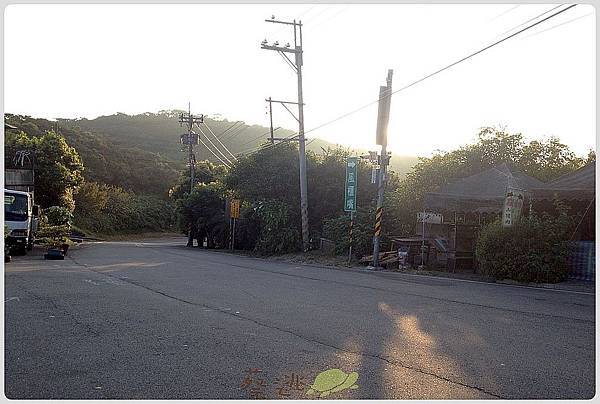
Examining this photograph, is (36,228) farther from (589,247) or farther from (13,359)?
(13,359)

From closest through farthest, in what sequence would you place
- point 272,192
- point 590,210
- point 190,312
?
point 190,312 → point 590,210 → point 272,192

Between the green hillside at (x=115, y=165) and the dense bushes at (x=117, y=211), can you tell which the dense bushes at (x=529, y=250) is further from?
the green hillside at (x=115, y=165)

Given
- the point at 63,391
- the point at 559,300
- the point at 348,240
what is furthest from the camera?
the point at 348,240

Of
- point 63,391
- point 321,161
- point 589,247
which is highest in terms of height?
point 321,161

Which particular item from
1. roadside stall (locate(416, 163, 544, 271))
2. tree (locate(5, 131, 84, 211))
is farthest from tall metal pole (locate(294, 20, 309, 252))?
tree (locate(5, 131, 84, 211))

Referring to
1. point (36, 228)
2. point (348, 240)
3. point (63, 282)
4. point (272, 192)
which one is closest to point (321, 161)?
point (272, 192)

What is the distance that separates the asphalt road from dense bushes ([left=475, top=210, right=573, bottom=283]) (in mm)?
3226

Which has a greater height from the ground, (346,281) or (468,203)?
(468,203)

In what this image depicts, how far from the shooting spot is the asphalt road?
5801 mm

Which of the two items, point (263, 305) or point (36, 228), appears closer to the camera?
point (263, 305)

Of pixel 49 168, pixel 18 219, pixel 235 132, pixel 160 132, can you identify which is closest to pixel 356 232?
pixel 18 219

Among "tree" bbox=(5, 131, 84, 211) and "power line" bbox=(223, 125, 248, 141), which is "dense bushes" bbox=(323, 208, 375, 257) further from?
"power line" bbox=(223, 125, 248, 141)

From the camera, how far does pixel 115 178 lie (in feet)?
251

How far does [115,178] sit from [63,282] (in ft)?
211
